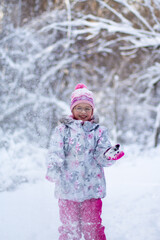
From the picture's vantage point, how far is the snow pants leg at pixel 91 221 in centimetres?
213

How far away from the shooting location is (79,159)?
7.07 feet

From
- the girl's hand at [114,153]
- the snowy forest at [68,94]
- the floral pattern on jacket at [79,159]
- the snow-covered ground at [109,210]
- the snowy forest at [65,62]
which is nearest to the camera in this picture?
the girl's hand at [114,153]

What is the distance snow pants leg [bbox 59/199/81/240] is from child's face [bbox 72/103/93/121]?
2.35 ft

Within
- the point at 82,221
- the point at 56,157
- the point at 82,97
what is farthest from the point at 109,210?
the point at 82,97

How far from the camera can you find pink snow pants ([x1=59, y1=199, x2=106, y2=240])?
2139 millimetres

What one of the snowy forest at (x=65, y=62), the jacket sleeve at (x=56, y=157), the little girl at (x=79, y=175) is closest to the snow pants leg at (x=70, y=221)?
the little girl at (x=79, y=175)

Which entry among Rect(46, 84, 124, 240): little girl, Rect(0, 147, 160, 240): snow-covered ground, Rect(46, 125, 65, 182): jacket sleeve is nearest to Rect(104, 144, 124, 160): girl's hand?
Rect(46, 84, 124, 240): little girl

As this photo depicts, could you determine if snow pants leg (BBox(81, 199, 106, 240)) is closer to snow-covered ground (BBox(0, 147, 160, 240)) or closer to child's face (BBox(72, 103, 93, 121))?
snow-covered ground (BBox(0, 147, 160, 240))

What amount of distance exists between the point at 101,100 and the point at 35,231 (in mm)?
6226

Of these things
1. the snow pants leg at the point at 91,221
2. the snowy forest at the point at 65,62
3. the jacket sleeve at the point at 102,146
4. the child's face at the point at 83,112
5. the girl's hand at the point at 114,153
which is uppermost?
the snowy forest at the point at 65,62

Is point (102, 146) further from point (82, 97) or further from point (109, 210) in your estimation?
point (109, 210)

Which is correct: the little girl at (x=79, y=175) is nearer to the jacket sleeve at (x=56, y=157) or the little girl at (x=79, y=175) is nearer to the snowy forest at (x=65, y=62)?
the jacket sleeve at (x=56, y=157)

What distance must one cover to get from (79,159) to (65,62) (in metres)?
5.50

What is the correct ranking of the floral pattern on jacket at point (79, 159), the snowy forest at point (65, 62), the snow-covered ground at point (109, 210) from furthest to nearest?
A: the snowy forest at point (65, 62)
the snow-covered ground at point (109, 210)
the floral pattern on jacket at point (79, 159)
